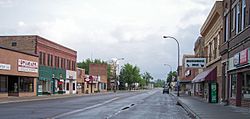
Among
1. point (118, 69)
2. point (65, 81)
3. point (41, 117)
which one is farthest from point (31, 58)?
point (118, 69)

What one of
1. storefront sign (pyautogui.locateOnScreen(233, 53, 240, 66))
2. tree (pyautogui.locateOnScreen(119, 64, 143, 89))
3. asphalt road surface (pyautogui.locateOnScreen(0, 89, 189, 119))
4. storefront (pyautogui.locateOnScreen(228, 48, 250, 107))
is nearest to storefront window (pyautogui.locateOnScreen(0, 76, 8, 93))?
asphalt road surface (pyautogui.locateOnScreen(0, 89, 189, 119))

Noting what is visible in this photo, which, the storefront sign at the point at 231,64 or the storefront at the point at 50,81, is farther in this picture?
the storefront at the point at 50,81

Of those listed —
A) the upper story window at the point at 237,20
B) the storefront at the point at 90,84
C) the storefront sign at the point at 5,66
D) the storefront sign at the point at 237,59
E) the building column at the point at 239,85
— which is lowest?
the storefront at the point at 90,84

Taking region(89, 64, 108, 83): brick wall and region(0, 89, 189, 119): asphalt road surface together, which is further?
region(89, 64, 108, 83): brick wall

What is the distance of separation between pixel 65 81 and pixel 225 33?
148 feet

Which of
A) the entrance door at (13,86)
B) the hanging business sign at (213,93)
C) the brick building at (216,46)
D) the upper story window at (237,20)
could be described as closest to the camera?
the upper story window at (237,20)

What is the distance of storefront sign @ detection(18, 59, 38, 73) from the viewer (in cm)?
5529

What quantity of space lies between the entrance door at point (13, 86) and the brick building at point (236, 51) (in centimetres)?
2805

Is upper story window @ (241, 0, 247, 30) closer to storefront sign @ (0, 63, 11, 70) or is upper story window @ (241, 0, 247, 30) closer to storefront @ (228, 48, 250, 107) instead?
storefront @ (228, 48, 250, 107)

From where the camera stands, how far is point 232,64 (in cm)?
3300

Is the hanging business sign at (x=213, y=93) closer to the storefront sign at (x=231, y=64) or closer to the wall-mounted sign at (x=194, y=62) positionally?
the storefront sign at (x=231, y=64)

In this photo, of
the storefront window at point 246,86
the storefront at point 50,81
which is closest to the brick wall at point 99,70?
the storefront at point 50,81

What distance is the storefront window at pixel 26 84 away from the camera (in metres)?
57.0

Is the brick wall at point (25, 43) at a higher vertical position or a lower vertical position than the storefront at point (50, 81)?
higher
